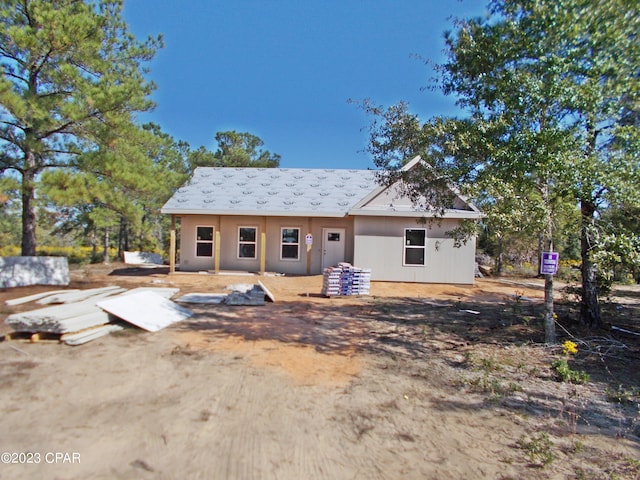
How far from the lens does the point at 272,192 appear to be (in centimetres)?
1795

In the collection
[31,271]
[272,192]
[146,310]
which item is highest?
[272,192]

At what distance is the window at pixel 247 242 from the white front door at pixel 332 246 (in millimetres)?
3267

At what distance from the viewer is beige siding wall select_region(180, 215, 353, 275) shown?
16.9 metres

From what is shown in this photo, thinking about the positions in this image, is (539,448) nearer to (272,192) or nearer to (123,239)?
(272,192)

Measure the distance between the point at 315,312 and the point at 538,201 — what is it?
574cm

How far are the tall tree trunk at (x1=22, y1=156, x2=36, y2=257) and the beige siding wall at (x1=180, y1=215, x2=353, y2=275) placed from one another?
5.54 metres

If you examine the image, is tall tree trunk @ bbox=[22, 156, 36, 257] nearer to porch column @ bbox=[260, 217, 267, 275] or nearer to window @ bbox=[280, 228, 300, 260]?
porch column @ bbox=[260, 217, 267, 275]

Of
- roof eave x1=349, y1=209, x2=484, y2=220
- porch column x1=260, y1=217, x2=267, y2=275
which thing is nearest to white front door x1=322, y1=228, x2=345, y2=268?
roof eave x1=349, y1=209, x2=484, y2=220

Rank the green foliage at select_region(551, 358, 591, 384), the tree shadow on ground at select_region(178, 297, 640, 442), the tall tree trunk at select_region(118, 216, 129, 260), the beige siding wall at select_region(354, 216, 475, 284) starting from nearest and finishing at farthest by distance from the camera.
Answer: the green foliage at select_region(551, 358, 591, 384) < the tree shadow on ground at select_region(178, 297, 640, 442) < the beige siding wall at select_region(354, 216, 475, 284) < the tall tree trunk at select_region(118, 216, 129, 260)

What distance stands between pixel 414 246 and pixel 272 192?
722 centimetres

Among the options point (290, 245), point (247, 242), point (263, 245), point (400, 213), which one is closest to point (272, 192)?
point (247, 242)

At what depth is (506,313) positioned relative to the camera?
923cm

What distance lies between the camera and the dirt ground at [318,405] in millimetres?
2971

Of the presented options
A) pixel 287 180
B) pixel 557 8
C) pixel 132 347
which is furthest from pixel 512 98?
pixel 287 180
